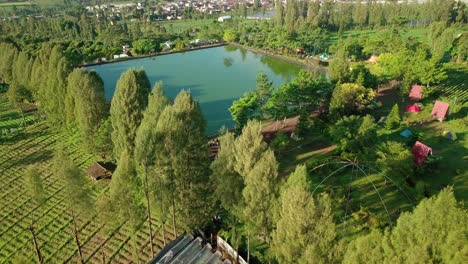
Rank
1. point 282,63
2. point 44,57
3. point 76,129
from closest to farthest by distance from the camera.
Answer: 1. point 76,129
2. point 44,57
3. point 282,63

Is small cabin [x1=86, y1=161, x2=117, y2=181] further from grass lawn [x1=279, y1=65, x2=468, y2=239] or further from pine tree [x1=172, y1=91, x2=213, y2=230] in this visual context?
grass lawn [x1=279, y1=65, x2=468, y2=239]

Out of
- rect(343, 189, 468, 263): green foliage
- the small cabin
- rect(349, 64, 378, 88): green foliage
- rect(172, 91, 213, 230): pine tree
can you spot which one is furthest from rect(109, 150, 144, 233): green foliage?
rect(349, 64, 378, 88): green foliage

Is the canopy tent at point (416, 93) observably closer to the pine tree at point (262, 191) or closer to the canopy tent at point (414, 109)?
the canopy tent at point (414, 109)

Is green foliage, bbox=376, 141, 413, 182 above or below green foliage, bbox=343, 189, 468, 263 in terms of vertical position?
below

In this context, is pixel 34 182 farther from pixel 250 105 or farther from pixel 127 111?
pixel 250 105

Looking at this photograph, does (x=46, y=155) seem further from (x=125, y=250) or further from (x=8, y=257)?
(x=125, y=250)

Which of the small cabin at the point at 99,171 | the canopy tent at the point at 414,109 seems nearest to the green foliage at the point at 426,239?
the small cabin at the point at 99,171

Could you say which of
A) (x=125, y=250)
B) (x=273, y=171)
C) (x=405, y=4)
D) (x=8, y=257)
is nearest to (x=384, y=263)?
(x=273, y=171)
